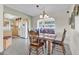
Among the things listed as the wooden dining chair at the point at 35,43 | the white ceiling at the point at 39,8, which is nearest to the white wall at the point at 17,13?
the white ceiling at the point at 39,8

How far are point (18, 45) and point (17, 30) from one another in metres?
0.27

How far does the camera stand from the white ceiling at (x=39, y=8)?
1614 mm

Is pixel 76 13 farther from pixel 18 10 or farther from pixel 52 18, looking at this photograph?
pixel 18 10

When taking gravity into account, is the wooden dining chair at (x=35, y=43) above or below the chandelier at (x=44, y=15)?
below

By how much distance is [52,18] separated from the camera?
181cm

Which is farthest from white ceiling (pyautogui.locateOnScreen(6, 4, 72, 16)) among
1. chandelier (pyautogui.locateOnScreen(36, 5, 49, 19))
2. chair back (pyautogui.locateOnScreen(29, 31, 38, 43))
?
chair back (pyautogui.locateOnScreen(29, 31, 38, 43))

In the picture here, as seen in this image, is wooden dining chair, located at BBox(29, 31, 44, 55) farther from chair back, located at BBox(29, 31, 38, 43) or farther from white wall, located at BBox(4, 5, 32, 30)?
white wall, located at BBox(4, 5, 32, 30)

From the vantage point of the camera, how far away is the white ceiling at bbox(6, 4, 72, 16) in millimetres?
1614

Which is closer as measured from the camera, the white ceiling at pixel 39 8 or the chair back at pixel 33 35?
the white ceiling at pixel 39 8

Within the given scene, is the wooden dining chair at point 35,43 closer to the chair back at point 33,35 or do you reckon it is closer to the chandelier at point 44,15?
the chair back at point 33,35
